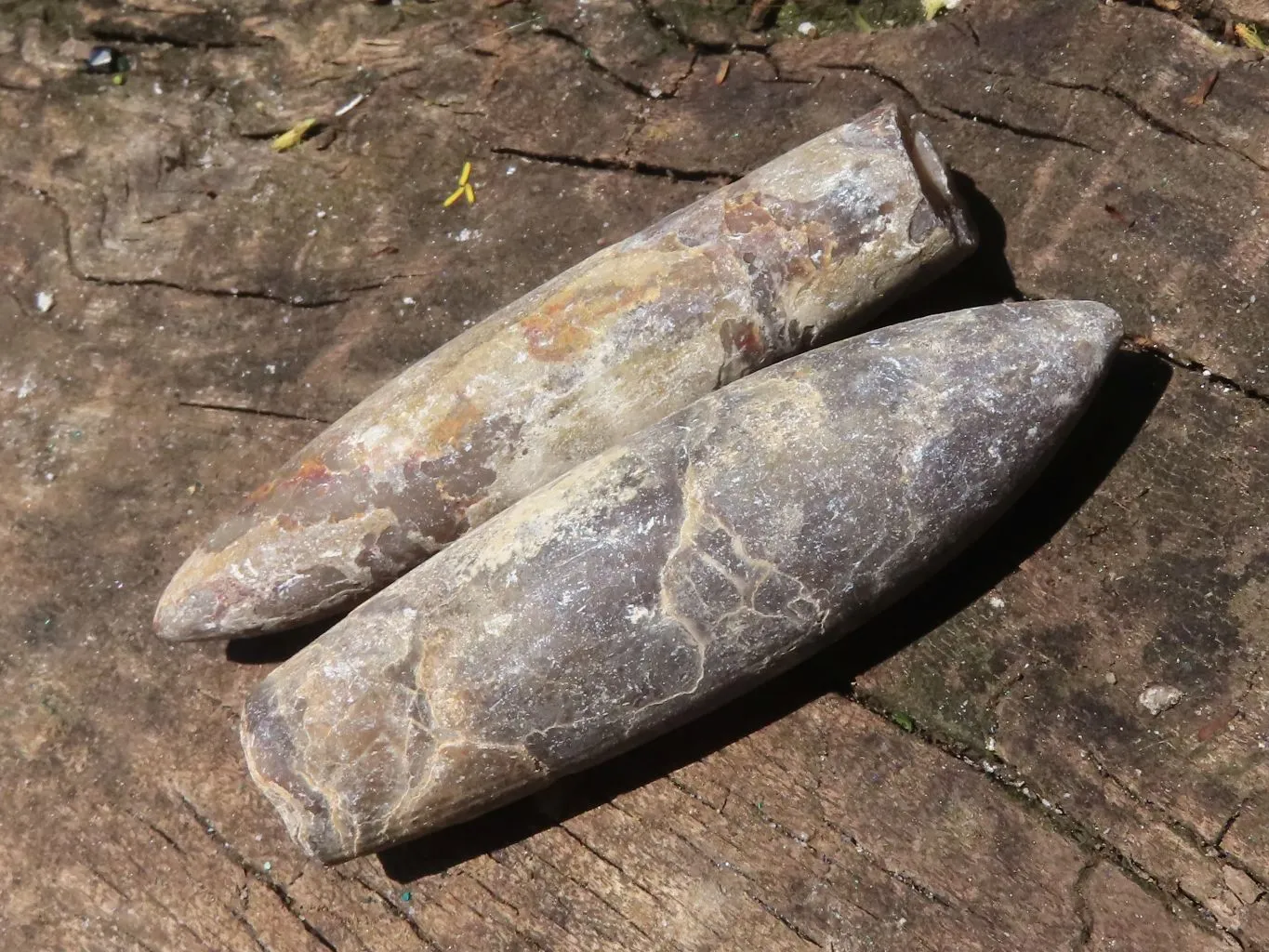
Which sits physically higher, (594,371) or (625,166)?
(625,166)

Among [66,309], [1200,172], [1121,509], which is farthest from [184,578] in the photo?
[1200,172]

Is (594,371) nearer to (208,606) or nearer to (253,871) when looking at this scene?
(208,606)

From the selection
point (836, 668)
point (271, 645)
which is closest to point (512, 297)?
point (271, 645)

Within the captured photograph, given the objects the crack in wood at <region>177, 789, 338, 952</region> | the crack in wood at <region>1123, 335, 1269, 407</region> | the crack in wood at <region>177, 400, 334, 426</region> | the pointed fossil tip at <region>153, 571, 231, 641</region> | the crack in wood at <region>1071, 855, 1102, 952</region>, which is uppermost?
the crack in wood at <region>1123, 335, 1269, 407</region>

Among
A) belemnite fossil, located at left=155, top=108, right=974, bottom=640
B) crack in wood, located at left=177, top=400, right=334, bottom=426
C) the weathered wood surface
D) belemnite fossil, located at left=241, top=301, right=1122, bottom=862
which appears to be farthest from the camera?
crack in wood, located at left=177, top=400, right=334, bottom=426

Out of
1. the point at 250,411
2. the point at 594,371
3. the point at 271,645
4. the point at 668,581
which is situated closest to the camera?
the point at 668,581

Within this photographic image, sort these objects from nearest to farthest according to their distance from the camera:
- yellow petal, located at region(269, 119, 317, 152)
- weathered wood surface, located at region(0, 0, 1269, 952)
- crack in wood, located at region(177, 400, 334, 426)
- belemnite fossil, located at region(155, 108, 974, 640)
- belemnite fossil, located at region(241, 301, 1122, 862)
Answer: belemnite fossil, located at region(241, 301, 1122, 862) < weathered wood surface, located at region(0, 0, 1269, 952) < belemnite fossil, located at region(155, 108, 974, 640) < crack in wood, located at region(177, 400, 334, 426) < yellow petal, located at region(269, 119, 317, 152)

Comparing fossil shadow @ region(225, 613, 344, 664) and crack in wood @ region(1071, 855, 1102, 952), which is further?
fossil shadow @ region(225, 613, 344, 664)

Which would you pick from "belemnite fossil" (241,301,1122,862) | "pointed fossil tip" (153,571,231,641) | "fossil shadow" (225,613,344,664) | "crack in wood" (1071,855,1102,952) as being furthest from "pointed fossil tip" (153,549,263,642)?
"crack in wood" (1071,855,1102,952)

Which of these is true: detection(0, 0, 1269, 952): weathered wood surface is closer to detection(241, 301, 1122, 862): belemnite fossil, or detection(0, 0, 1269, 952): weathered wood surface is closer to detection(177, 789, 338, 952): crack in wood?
detection(177, 789, 338, 952): crack in wood
